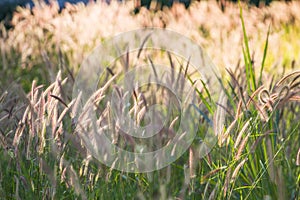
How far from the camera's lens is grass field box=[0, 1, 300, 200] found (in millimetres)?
1613

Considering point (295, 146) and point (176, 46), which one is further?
point (176, 46)

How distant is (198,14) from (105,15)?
3.43 feet

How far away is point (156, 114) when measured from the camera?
5.87 feet

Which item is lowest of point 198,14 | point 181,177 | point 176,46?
point 181,177

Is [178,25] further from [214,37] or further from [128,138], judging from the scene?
[128,138]

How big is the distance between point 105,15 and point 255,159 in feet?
15.2

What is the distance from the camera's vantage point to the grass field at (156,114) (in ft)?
5.29

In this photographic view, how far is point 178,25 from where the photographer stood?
6.01 meters

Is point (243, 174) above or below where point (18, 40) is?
below

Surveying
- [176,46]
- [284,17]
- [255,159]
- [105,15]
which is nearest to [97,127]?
[255,159]

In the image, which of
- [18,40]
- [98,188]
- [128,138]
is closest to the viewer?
[128,138]

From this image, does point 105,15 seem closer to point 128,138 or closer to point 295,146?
point 295,146

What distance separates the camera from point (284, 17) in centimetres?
678

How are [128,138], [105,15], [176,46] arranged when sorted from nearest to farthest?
[128,138]
[176,46]
[105,15]
